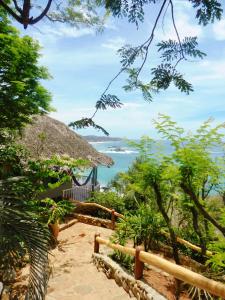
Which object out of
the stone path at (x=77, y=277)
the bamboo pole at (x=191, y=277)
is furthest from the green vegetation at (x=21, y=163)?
the bamboo pole at (x=191, y=277)

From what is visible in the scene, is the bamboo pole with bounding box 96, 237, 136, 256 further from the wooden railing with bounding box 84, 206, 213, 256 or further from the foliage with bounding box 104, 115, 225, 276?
the wooden railing with bounding box 84, 206, 213, 256

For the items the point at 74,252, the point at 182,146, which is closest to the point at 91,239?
the point at 74,252

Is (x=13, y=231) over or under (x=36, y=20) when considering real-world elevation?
under

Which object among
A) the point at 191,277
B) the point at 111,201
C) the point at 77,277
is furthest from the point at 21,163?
the point at 191,277

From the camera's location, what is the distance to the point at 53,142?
14.3 metres

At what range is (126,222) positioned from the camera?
8500 mm

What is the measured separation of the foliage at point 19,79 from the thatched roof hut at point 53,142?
3021 mm

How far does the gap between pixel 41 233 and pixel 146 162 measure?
13.0ft

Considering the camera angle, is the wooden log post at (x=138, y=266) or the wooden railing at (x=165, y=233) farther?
the wooden railing at (x=165, y=233)

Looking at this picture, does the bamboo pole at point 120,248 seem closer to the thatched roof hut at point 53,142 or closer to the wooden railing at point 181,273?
the wooden railing at point 181,273

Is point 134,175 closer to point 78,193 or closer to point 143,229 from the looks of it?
point 143,229

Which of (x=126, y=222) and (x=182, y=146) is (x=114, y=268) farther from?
(x=182, y=146)

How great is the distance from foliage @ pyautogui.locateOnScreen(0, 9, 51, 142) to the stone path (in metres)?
3.76

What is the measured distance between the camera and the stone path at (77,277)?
5.47 meters
